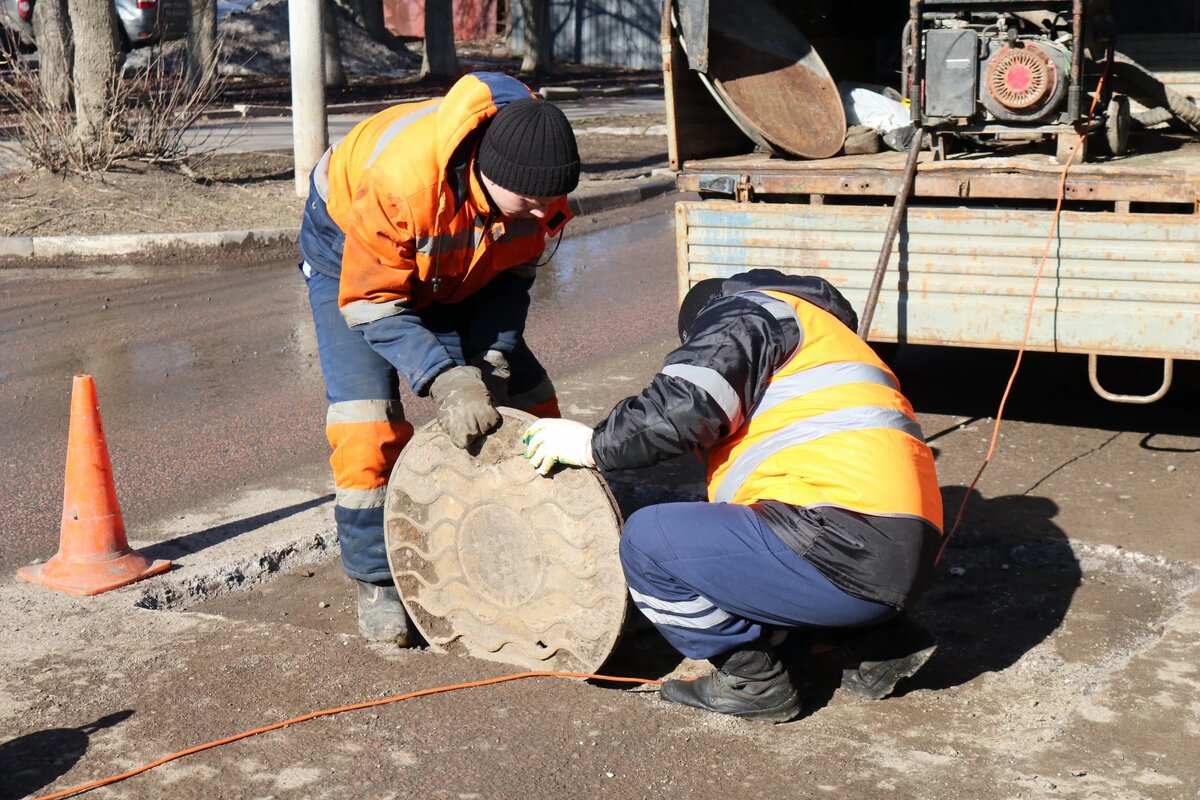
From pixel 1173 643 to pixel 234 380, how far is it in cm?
Answer: 456

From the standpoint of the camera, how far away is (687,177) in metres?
5.91

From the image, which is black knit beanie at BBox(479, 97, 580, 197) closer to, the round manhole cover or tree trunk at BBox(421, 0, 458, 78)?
the round manhole cover

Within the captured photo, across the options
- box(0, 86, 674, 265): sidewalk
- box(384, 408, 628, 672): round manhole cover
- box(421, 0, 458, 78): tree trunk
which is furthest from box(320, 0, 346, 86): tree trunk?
box(384, 408, 628, 672): round manhole cover

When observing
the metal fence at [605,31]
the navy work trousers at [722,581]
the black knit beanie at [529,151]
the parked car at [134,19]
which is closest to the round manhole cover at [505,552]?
the navy work trousers at [722,581]

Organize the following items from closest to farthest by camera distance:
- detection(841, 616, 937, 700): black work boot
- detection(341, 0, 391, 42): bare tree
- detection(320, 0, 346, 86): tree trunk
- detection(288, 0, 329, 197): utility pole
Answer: detection(841, 616, 937, 700): black work boot → detection(288, 0, 329, 197): utility pole → detection(320, 0, 346, 86): tree trunk → detection(341, 0, 391, 42): bare tree

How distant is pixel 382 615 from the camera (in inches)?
156

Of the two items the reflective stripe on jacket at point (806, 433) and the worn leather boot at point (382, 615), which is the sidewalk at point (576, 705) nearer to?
the worn leather boot at point (382, 615)

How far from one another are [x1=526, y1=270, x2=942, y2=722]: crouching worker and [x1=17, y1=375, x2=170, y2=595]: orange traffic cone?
72.5 inches

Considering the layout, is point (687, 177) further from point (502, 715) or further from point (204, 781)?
point (204, 781)

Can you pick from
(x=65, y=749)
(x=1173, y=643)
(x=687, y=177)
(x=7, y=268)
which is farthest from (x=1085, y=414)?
(x=7, y=268)

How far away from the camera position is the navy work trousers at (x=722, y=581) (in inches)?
122

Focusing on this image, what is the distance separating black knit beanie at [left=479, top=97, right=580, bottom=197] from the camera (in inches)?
133

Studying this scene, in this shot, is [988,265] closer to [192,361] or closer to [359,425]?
[359,425]

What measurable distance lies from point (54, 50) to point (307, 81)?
2.94 meters
